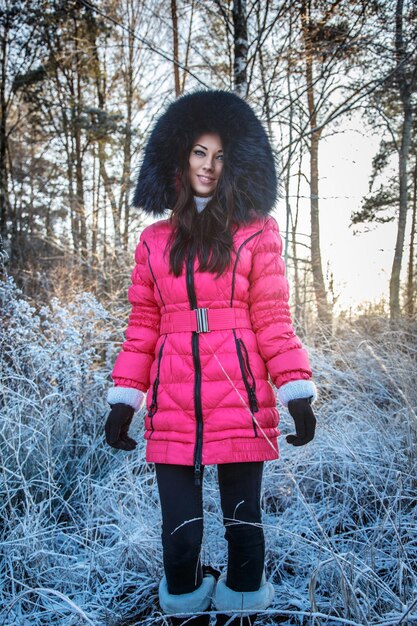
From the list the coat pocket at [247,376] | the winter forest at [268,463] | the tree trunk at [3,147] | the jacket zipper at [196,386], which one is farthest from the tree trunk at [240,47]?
the tree trunk at [3,147]

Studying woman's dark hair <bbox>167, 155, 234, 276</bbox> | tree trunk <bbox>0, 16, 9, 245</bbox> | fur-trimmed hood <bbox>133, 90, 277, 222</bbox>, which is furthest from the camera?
tree trunk <bbox>0, 16, 9, 245</bbox>

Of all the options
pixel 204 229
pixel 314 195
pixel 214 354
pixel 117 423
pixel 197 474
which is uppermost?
pixel 314 195

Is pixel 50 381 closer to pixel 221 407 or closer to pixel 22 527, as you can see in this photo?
pixel 22 527

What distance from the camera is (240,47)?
3.58 meters

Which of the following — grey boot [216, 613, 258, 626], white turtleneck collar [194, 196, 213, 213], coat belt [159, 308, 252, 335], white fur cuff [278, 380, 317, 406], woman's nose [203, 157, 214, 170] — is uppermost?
woman's nose [203, 157, 214, 170]

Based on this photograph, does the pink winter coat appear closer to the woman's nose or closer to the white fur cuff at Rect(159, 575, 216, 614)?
the woman's nose

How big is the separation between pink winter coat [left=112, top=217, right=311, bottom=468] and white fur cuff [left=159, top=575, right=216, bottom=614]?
1.48ft

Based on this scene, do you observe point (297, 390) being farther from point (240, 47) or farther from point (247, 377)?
point (240, 47)

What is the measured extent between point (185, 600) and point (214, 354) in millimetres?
796

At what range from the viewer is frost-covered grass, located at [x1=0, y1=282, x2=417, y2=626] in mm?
1541

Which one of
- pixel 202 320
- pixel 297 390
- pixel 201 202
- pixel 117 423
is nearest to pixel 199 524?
pixel 117 423

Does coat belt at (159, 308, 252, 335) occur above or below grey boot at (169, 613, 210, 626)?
above

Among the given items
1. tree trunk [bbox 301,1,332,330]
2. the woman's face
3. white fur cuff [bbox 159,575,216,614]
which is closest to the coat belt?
the woman's face

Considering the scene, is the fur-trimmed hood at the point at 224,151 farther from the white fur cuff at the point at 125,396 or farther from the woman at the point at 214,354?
the white fur cuff at the point at 125,396
